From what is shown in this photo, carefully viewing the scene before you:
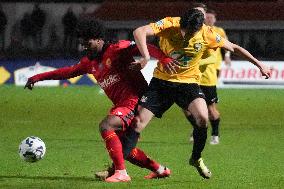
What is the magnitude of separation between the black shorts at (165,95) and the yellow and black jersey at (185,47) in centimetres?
7

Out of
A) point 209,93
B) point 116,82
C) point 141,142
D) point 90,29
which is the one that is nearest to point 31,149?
point 116,82

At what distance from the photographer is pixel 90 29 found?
1020 centimetres

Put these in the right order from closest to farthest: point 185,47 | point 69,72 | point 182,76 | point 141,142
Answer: point 185,47, point 182,76, point 69,72, point 141,142

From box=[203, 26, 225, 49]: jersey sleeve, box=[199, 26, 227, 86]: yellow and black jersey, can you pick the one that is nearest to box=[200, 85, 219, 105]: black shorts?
box=[199, 26, 227, 86]: yellow and black jersey

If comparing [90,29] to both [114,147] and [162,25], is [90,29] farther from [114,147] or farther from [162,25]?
[114,147]

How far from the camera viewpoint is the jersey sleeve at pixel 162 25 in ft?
33.4

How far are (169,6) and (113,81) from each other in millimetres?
44518

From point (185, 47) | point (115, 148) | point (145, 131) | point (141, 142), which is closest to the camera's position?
point (115, 148)

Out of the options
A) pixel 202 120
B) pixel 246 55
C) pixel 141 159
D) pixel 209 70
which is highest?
pixel 246 55

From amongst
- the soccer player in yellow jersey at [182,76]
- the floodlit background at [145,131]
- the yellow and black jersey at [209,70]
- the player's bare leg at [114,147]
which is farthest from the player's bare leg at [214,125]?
the player's bare leg at [114,147]

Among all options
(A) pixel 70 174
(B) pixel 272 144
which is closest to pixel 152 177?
(A) pixel 70 174

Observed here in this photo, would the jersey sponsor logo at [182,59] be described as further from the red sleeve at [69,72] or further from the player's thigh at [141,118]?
the red sleeve at [69,72]

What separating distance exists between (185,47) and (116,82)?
3.01ft

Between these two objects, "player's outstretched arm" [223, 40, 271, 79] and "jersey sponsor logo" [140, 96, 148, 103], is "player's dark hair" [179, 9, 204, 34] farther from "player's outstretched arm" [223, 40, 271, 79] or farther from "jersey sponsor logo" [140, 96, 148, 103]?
"jersey sponsor logo" [140, 96, 148, 103]
